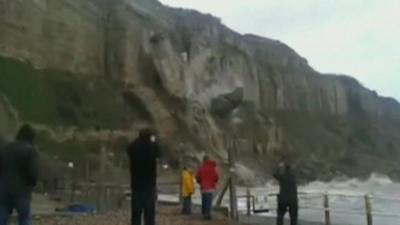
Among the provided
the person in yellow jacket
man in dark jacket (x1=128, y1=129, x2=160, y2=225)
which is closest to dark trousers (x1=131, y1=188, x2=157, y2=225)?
man in dark jacket (x1=128, y1=129, x2=160, y2=225)

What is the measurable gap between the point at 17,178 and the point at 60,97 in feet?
228

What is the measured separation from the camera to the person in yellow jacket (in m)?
20.3

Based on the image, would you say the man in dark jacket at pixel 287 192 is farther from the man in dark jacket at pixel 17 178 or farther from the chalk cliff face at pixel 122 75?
the chalk cliff face at pixel 122 75

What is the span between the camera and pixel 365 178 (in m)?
143

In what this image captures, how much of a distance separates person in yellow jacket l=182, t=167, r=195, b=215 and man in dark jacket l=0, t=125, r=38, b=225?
1083cm

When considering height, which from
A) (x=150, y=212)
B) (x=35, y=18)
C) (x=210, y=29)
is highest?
(x=210, y=29)

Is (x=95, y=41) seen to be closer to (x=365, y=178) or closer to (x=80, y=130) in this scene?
(x=80, y=130)

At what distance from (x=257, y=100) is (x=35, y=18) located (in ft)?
315

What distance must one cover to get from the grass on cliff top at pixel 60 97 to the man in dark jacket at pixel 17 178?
5536 centimetres

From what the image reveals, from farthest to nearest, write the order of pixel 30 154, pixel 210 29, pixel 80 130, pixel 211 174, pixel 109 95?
pixel 210 29, pixel 109 95, pixel 80 130, pixel 211 174, pixel 30 154

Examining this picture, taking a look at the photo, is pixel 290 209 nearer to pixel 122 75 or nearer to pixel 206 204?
pixel 206 204

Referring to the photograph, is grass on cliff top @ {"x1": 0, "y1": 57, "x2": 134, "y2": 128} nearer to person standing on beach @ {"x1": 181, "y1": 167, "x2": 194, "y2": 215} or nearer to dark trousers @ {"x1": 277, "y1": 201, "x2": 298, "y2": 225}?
person standing on beach @ {"x1": 181, "y1": 167, "x2": 194, "y2": 215}

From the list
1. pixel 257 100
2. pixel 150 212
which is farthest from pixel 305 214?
pixel 257 100

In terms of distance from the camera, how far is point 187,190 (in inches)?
806
